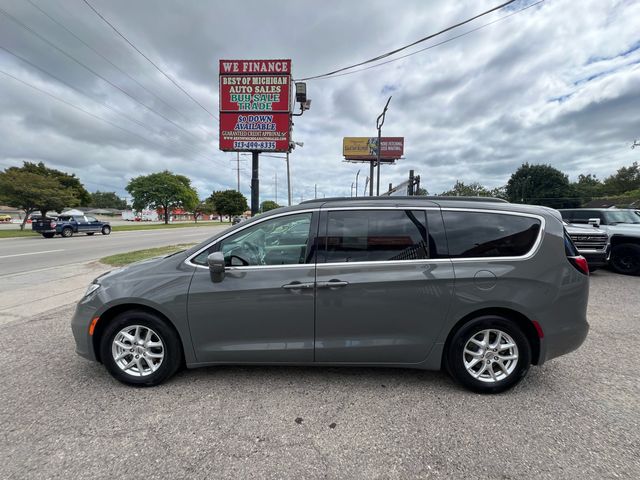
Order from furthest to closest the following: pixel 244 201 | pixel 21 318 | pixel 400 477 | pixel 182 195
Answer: pixel 244 201 → pixel 182 195 → pixel 21 318 → pixel 400 477

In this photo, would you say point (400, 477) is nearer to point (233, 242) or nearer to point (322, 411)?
point (322, 411)

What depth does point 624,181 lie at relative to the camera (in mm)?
73125

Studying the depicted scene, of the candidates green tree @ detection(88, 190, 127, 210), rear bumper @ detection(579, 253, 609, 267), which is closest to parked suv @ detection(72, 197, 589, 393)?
rear bumper @ detection(579, 253, 609, 267)

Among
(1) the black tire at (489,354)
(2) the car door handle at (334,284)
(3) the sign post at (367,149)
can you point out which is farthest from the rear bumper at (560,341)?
(3) the sign post at (367,149)

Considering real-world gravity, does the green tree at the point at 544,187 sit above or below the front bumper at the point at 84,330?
above

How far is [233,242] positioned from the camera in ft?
9.30

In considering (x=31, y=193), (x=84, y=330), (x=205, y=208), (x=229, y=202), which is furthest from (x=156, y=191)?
(x=84, y=330)

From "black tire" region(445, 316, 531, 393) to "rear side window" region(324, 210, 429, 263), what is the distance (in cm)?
77

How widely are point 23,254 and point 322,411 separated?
1585 cm

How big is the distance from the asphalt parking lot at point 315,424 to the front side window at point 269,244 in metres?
1.15

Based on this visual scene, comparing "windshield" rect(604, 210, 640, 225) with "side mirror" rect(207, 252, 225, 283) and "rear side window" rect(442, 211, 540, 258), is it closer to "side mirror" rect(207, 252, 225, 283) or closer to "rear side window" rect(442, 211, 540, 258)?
"rear side window" rect(442, 211, 540, 258)

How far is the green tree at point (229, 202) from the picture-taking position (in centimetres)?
8250

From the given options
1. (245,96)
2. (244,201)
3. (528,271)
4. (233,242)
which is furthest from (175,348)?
(244,201)

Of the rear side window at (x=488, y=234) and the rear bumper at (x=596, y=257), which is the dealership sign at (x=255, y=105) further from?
the rear side window at (x=488, y=234)
